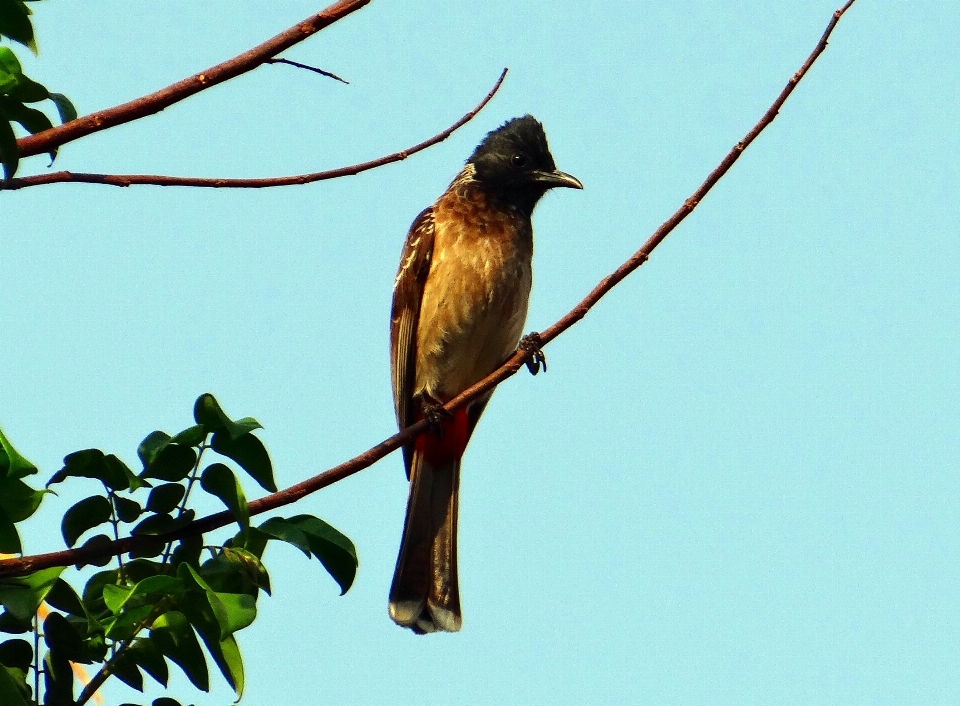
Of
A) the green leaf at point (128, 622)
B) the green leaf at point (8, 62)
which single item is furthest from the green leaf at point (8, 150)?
the green leaf at point (128, 622)

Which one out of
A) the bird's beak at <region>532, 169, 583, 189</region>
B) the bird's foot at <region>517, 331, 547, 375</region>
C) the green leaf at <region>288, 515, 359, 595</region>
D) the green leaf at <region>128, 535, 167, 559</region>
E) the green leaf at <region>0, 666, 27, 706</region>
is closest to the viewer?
the green leaf at <region>0, 666, 27, 706</region>

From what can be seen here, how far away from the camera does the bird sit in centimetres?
523

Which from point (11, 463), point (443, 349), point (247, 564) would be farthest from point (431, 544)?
point (11, 463)

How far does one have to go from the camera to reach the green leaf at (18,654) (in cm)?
217

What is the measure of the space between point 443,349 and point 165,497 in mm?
3085

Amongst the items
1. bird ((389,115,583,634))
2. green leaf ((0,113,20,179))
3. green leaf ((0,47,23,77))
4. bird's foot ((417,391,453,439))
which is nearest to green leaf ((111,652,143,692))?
green leaf ((0,113,20,179))

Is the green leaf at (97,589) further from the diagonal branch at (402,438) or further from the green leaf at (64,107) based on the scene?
the green leaf at (64,107)

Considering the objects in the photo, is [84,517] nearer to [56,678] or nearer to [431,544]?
[56,678]

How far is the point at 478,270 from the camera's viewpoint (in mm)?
5410

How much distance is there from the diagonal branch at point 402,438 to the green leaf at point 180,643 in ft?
0.69

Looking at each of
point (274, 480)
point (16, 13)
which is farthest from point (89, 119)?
point (274, 480)

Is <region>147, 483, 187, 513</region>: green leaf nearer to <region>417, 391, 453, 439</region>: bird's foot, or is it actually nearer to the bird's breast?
<region>417, 391, 453, 439</region>: bird's foot

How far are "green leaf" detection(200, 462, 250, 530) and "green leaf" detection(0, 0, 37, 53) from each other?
99 cm

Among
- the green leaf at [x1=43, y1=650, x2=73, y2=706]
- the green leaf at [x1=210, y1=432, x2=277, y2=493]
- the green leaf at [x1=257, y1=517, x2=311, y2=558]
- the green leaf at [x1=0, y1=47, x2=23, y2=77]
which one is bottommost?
the green leaf at [x1=43, y1=650, x2=73, y2=706]
